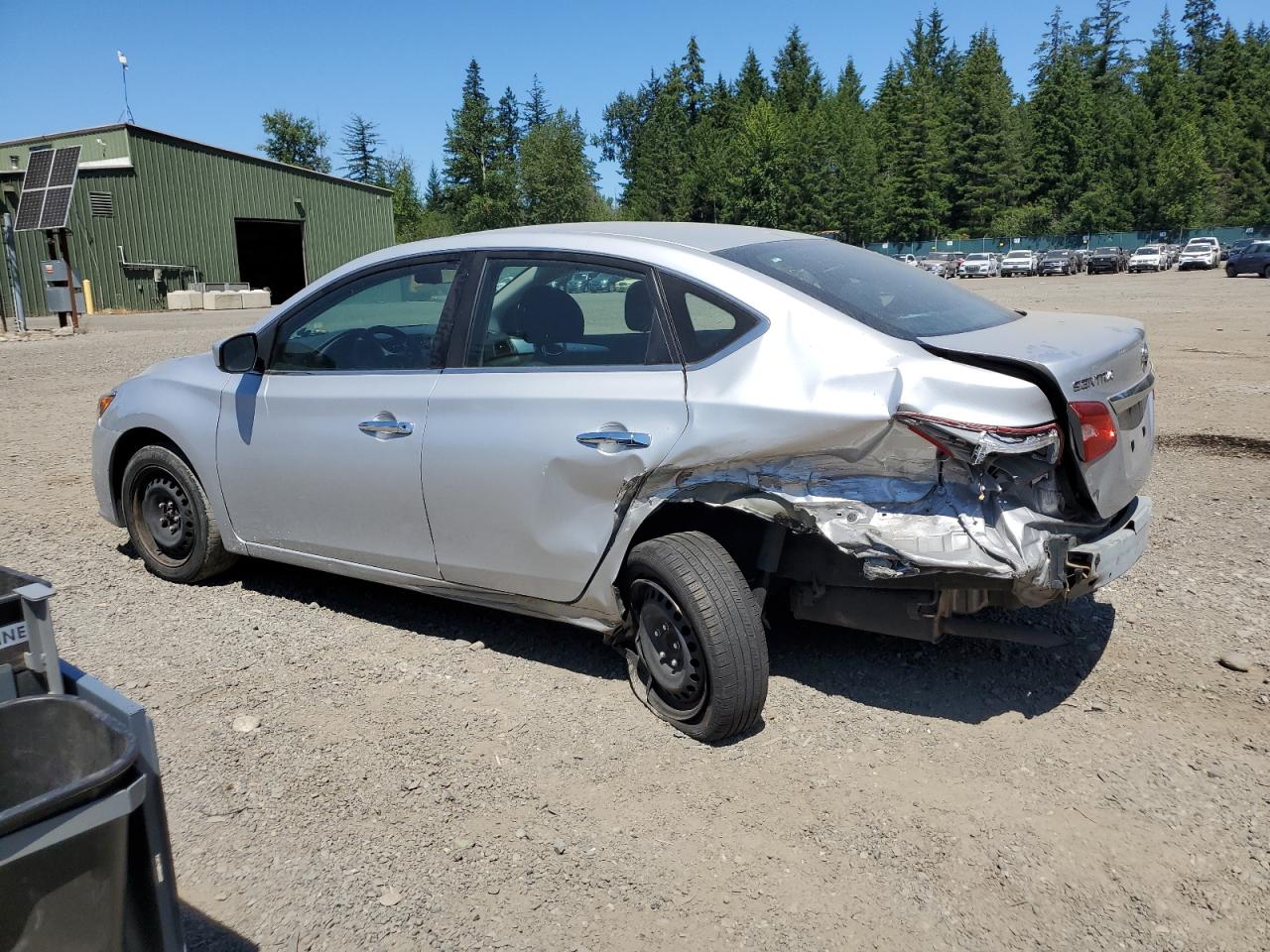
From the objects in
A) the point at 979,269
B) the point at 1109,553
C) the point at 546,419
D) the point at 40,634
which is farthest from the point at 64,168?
the point at 979,269

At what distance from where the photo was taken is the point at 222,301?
35.8 metres

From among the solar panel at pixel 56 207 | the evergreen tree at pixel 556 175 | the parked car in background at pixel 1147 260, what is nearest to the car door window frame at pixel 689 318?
the solar panel at pixel 56 207

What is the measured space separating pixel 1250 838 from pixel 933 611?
1.12 metres

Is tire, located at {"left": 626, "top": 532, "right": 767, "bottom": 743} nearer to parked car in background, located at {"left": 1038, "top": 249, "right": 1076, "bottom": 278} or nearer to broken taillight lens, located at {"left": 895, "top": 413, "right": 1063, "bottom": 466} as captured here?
broken taillight lens, located at {"left": 895, "top": 413, "right": 1063, "bottom": 466}

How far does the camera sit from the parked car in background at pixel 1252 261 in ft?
137

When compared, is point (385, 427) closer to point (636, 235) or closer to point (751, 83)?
point (636, 235)

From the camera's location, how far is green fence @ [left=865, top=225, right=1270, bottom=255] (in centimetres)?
7756

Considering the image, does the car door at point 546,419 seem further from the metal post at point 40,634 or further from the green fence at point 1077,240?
the green fence at point 1077,240

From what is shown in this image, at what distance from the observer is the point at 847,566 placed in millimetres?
3680

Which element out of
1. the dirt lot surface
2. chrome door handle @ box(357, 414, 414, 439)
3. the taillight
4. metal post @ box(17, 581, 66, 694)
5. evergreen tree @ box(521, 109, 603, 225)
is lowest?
the dirt lot surface

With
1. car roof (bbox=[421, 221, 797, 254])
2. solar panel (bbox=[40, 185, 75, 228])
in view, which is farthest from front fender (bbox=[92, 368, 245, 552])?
solar panel (bbox=[40, 185, 75, 228])

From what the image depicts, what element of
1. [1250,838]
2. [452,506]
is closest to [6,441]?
[452,506]

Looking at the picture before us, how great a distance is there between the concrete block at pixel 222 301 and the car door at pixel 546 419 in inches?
1358

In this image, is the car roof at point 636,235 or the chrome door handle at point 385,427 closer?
the car roof at point 636,235
